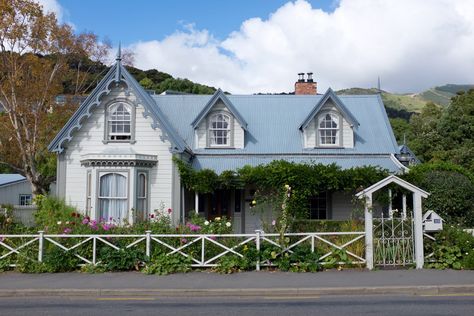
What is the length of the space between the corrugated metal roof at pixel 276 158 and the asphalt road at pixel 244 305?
35.3 ft

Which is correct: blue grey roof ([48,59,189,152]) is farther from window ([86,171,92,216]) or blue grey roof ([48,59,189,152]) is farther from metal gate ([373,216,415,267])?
metal gate ([373,216,415,267])

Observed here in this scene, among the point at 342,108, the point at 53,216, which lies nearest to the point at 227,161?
the point at 342,108

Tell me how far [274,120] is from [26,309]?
1587 centimetres

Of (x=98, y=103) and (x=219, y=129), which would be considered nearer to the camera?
(x=98, y=103)

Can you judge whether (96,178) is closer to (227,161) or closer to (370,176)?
(227,161)

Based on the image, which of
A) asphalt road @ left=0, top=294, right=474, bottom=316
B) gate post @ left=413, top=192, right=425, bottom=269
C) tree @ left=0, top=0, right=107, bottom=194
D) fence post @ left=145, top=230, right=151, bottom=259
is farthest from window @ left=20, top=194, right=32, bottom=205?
gate post @ left=413, top=192, right=425, bottom=269

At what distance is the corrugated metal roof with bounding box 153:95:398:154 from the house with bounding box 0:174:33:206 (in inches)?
801

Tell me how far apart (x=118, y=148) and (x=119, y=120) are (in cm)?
122

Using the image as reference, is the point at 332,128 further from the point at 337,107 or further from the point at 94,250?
the point at 94,250

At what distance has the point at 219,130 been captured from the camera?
72.9ft

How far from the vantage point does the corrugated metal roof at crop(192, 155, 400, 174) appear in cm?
2120

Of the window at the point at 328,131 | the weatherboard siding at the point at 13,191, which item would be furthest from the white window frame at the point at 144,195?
the weatherboard siding at the point at 13,191

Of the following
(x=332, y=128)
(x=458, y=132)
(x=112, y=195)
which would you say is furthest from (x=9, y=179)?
(x=458, y=132)

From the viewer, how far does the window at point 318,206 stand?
72.1 ft
